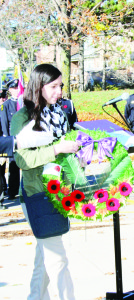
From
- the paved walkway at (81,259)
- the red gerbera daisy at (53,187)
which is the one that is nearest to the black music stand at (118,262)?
the paved walkway at (81,259)

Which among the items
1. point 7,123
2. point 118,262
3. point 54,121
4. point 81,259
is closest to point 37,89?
point 54,121

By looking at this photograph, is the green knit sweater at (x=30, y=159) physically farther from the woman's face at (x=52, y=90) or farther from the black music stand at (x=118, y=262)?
the black music stand at (x=118, y=262)

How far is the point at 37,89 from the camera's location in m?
2.97

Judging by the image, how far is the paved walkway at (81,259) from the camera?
155 inches

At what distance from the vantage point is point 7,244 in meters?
5.43

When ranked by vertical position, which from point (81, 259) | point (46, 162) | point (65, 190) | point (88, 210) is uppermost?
point (46, 162)

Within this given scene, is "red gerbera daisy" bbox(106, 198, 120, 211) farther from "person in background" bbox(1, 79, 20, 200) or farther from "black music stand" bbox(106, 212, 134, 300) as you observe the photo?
"person in background" bbox(1, 79, 20, 200)

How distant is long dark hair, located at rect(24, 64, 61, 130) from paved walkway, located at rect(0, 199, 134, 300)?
0.85m

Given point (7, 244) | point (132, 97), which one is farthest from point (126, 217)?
point (132, 97)

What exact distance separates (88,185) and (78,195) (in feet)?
0.39

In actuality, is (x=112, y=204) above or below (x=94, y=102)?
above

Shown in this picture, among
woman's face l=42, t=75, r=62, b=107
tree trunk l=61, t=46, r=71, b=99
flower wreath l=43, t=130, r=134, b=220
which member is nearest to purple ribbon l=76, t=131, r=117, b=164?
flower wreath l=43, t=130, r=134, b=220

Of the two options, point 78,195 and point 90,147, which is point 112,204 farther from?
point 90,147

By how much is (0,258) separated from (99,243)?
110 centimetres
